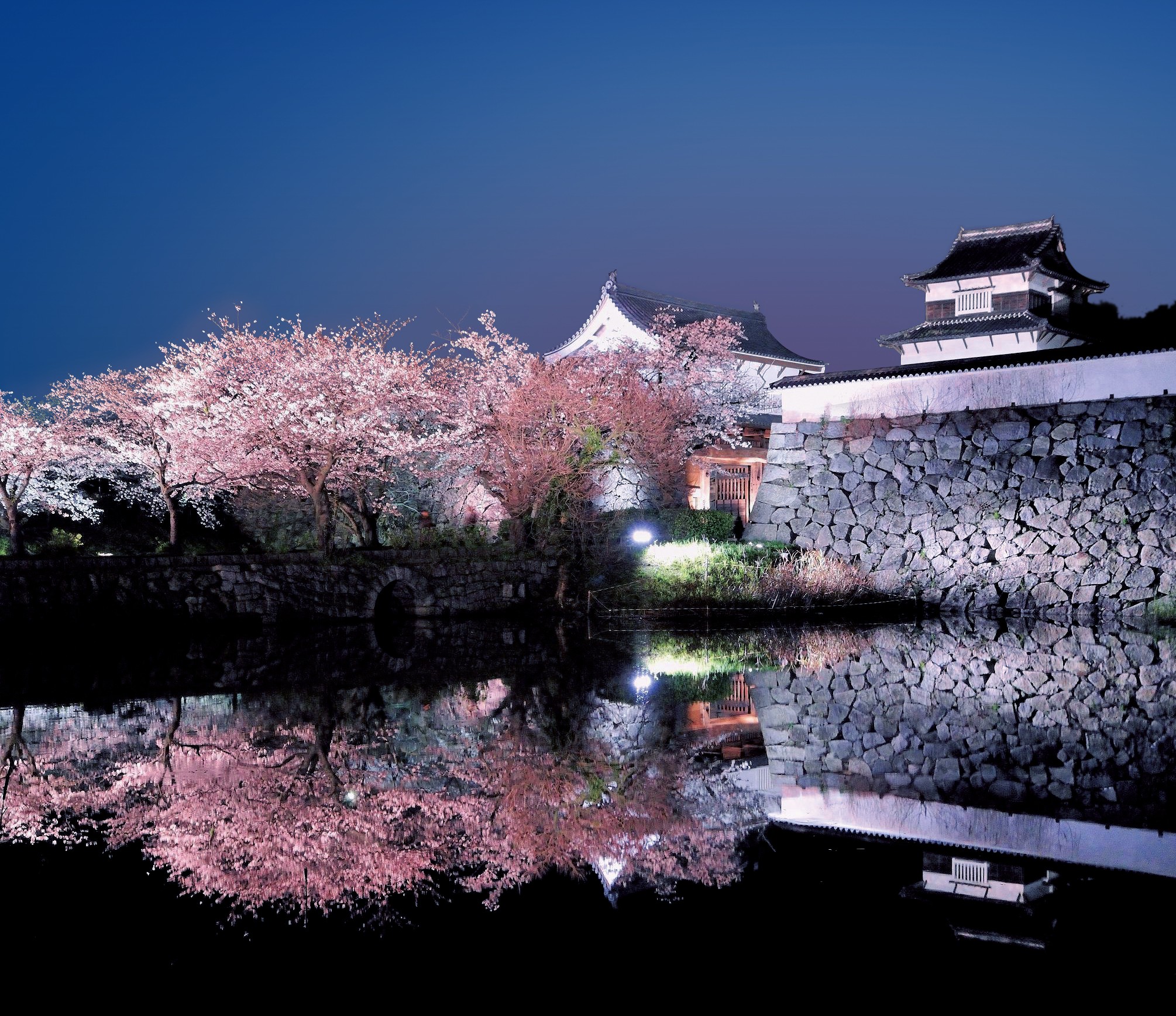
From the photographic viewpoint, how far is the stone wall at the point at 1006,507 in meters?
19.8

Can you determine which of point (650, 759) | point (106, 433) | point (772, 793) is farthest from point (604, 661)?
point (106, 433)

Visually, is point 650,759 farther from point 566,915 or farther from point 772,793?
point 566,915

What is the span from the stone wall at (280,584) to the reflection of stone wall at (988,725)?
8.45 metres

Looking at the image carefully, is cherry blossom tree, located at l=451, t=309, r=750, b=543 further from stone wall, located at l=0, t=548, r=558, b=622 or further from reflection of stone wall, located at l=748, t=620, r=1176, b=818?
reflection of stone wall, located at l=748, t=620, r=1176, b=818

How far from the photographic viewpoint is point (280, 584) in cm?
1880

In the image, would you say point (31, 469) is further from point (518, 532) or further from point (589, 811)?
point (589, 811)

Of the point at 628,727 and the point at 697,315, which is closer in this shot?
the point at 628,727

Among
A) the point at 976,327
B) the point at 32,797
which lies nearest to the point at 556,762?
the point at 32,797

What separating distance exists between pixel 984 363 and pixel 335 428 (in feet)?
43.6

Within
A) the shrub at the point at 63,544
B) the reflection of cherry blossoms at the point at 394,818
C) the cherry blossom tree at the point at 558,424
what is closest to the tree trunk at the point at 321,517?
the cherry blossom tree at the point at 558,424

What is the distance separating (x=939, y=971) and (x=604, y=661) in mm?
9270

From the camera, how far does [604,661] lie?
13.2 meters

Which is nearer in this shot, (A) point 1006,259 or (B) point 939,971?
(B) point 939,971

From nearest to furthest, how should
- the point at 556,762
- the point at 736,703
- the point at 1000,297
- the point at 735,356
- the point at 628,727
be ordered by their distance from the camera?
the point at 556,762
the point at 628,727
the point at 736,703
the point at 1000,297
the point at 735,356
